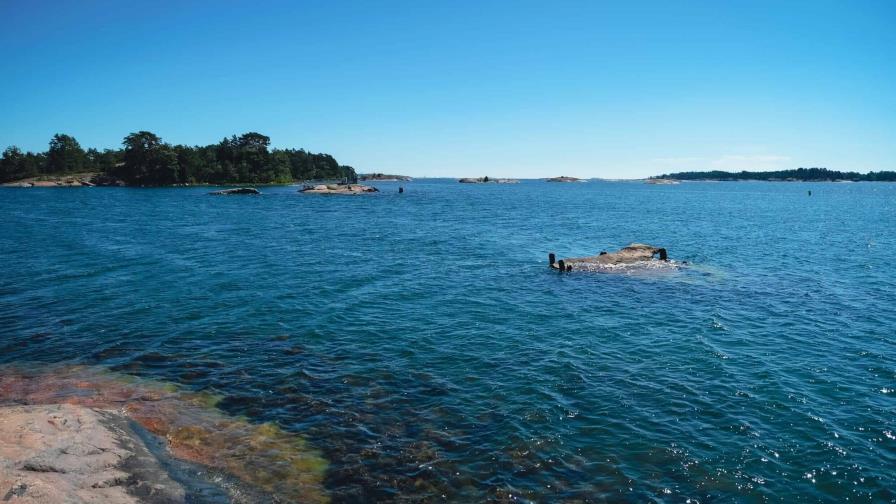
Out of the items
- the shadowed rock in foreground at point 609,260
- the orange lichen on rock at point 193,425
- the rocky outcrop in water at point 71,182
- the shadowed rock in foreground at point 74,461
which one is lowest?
the orange lichen on rock at point 193,425

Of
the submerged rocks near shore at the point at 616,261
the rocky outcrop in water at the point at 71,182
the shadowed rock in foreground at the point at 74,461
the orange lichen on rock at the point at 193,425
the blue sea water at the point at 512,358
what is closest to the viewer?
the shadowed rock in foreground at the point at 74,461

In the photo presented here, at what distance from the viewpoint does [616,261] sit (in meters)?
40.6

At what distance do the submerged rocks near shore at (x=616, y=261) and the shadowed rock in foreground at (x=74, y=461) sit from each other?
32135 millimetres

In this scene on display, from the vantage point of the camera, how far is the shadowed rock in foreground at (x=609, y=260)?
129 feet

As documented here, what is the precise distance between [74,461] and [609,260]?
37.4 m

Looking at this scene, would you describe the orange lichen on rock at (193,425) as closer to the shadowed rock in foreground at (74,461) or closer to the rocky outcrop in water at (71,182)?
→ the shadowed rock in foreground at (74,461)

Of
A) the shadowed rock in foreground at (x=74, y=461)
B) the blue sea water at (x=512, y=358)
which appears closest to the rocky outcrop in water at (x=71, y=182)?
the blue sea water at (x=512, y=358)

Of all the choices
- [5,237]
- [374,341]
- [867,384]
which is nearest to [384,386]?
[374,341]

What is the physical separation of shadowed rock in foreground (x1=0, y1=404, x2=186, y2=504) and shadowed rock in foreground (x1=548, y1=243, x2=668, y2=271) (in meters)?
32.1

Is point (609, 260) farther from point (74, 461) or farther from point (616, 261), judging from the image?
point (74, 461)

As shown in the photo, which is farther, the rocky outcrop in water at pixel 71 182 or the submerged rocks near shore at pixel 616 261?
the rocky outcrop in water at pixel 71 182

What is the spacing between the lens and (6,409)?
13109 mm

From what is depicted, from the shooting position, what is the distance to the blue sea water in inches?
518

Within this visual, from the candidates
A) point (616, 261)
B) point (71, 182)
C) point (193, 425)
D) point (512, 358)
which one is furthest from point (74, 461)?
point (71, 182)
